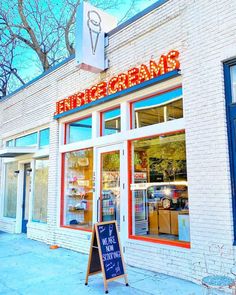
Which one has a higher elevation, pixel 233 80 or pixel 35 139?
pixel 233 80

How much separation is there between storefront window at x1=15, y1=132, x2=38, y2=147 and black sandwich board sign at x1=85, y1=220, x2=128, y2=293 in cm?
570

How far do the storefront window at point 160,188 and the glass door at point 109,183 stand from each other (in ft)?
1.48

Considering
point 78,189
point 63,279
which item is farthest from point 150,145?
point 63,279

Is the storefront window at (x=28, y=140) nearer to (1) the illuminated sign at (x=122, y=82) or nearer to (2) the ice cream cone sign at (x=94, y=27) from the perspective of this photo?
(1) the illuminated sign at (x=122, y=82)

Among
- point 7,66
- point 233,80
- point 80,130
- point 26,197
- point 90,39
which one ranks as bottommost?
point 26,197

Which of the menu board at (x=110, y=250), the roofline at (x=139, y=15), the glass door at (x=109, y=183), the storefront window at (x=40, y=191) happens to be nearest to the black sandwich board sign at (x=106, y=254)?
the menu board at (x=110, y=250)

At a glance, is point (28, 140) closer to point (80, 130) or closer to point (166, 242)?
point (80, 130)

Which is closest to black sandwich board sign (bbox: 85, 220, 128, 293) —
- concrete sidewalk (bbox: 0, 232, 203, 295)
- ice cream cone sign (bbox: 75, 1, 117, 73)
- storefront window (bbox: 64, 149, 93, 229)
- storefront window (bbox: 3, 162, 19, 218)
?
concrete sidewalk (bbox: 0, 232, 203, 295)

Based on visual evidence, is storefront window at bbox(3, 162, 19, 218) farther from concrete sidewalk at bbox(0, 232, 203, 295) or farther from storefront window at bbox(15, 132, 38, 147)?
concrete sidewalk at bbox(0, 232, 203, 295)

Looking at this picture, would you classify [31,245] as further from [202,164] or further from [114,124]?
[202,164]

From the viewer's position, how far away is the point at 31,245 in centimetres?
800

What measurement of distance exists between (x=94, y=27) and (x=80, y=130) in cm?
270

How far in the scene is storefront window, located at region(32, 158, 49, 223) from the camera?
8859 mm

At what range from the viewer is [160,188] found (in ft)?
19.8
